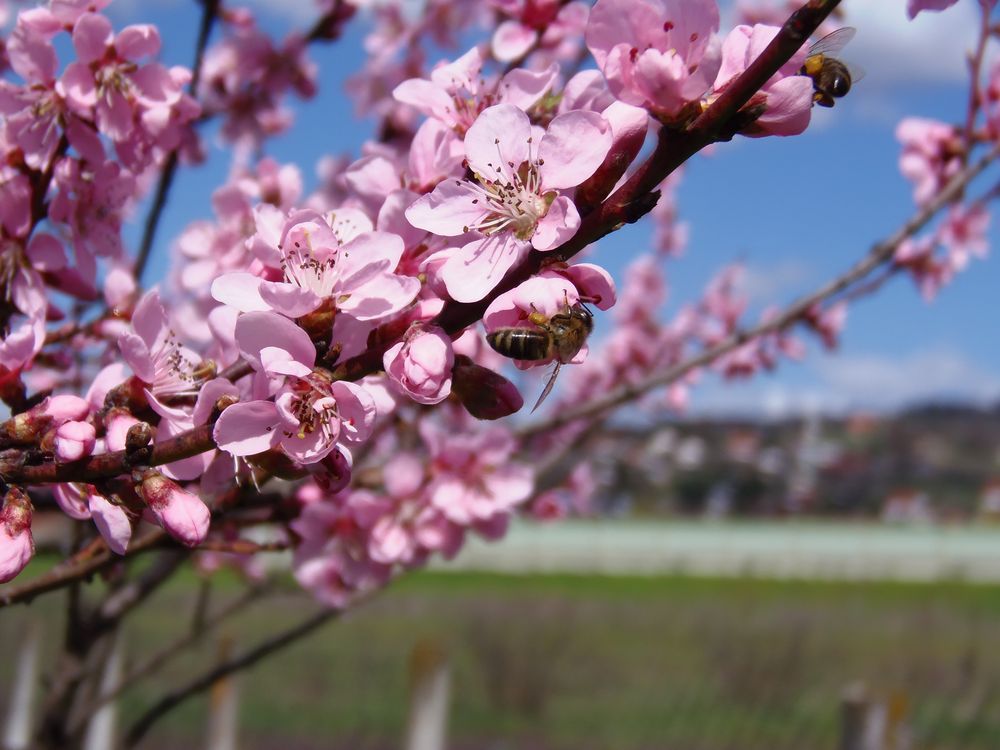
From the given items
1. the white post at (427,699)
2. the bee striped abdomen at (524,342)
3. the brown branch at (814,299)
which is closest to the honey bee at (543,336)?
the bee striped abdomen at (524,342)

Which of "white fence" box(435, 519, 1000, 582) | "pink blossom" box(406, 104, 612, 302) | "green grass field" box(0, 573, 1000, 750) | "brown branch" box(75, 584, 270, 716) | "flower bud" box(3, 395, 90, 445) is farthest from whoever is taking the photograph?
"white fence" box(435, 519, 1000, 582)

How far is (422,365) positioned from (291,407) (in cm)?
13

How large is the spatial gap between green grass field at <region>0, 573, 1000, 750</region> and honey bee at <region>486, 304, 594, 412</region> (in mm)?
4961

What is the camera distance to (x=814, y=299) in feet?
6.91

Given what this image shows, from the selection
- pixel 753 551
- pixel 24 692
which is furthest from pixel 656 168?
pixel 753 551

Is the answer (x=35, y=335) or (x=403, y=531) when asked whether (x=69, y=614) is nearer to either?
(x=403, y=531)

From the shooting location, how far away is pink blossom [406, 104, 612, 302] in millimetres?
879

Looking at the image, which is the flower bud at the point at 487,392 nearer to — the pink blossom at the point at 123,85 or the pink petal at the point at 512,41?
the pink blossom at the point at 123,85

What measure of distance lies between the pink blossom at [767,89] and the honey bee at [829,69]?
28mm

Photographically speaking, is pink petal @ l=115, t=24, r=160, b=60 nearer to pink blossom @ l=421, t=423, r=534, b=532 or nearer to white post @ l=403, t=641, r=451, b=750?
pink blossom @ l=421, t=423, r=534, b=532

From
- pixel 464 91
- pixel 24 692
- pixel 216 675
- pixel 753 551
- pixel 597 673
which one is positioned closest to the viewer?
pixel 464 91

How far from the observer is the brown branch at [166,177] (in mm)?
2133

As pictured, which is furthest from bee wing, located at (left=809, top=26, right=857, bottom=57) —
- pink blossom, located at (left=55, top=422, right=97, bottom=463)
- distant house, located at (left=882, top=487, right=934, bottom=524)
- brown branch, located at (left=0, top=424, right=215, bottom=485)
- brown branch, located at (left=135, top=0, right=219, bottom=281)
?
distant house, located at (left=882, top=487, right=934, bottom=524)

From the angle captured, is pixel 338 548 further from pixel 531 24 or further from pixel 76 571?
pixel 531 24
